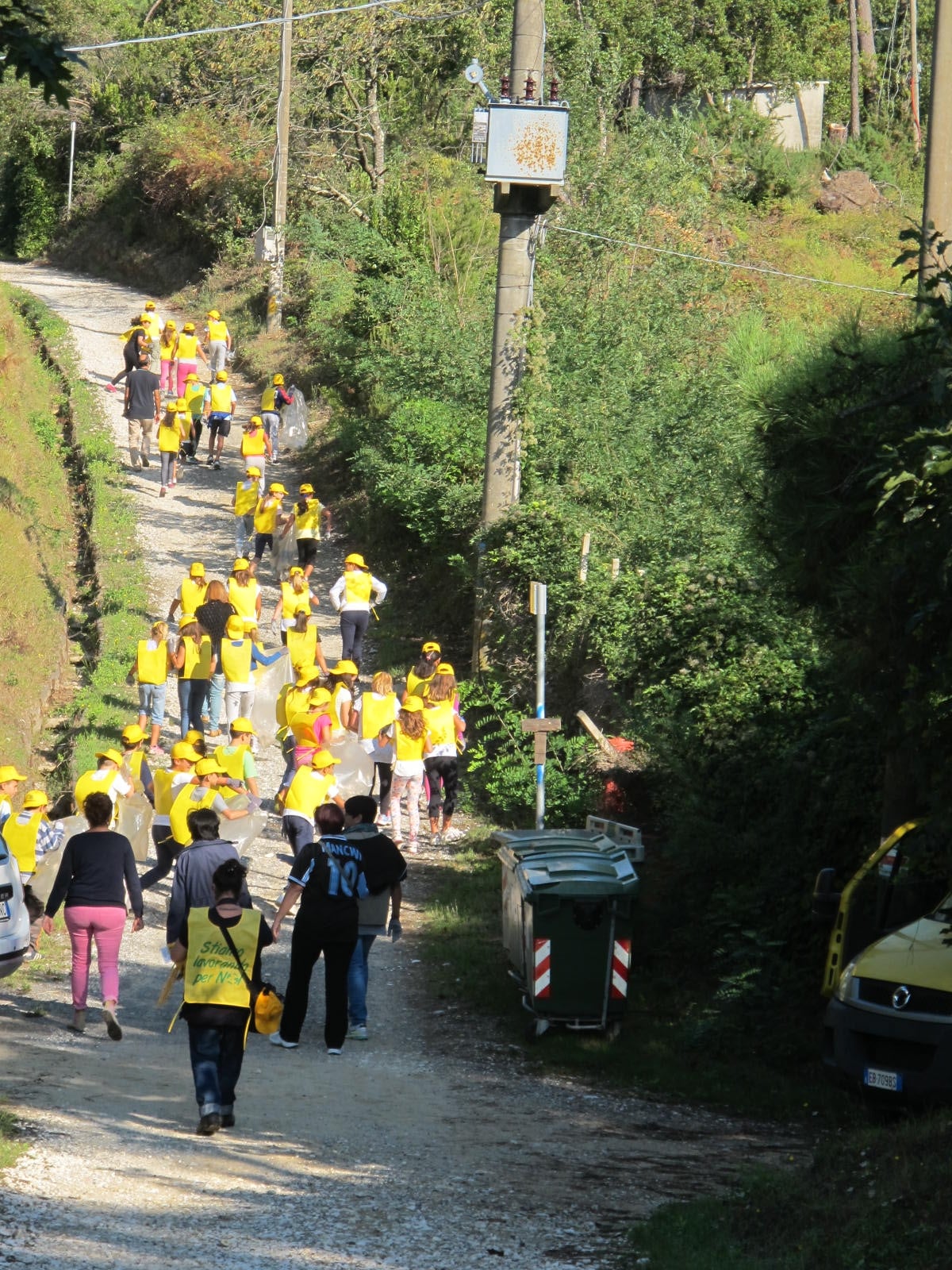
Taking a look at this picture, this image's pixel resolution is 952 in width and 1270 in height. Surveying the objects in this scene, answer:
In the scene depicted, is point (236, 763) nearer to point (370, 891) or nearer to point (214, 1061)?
point (370, 891)

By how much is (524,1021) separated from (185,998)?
3.63 m

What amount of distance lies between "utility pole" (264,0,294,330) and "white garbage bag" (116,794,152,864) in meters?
23.9

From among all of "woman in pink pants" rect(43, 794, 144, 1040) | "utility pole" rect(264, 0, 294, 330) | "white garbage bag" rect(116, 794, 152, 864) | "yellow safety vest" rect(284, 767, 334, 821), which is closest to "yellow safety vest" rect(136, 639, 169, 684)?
"white garbage bag" rect(116, 794, 152, 864)

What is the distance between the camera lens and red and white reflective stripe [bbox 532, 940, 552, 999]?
10.9 meters

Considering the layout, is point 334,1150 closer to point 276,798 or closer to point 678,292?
point 276,798

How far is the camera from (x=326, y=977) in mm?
10766

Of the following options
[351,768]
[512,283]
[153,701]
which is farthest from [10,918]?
[512,283]

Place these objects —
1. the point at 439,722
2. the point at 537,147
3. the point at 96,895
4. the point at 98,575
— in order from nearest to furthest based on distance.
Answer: the point at 96,895 < the point at 439,722 < the point at 537,147 < the point at 98,575

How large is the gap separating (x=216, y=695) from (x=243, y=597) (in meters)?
1.15

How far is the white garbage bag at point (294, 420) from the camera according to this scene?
90.0 ft

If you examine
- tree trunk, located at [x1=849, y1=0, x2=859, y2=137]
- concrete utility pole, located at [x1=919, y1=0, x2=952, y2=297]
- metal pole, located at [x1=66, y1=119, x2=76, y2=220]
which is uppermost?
tree trunk, located at [x1=849, y1=0, x2=859, y2=137]

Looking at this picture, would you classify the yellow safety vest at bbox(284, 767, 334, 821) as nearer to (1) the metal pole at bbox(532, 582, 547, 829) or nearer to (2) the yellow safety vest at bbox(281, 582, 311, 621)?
(1) the metal pole at bbox(532, 582, 547, 829)

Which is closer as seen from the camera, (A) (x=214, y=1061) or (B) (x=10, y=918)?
(A) (x=214, y=1061)

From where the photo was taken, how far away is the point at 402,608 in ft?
Answer: 75.8
